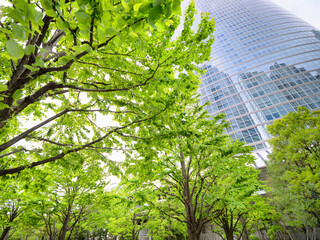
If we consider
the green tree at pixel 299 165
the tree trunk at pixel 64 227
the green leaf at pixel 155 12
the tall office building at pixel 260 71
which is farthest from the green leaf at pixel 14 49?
the tall office building at pixel 260 71

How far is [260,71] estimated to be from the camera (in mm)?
37875

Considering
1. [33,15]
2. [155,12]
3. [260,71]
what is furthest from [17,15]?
[260,71]

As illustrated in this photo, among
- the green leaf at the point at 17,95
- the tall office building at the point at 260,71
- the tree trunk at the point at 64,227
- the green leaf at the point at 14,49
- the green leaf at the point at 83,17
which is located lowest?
the tree trunk at the point at 64,227

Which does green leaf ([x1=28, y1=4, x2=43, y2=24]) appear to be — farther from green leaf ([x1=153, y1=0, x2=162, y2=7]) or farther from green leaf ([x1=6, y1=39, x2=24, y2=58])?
green leaf ([x1=153, y1=0, x2=162, y2=7])

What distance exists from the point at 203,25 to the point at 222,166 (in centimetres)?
442

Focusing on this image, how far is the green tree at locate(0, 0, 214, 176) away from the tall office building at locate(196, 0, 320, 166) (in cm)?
2430

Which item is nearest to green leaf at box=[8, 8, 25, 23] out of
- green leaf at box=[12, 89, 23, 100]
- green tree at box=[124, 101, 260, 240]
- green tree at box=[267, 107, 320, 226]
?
green leaf at box=[12, 89, 23, 100]

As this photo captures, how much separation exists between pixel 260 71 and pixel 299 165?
34186mm

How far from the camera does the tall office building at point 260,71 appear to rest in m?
31.4

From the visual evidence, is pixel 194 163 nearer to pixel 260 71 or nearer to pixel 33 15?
pixel 33 15

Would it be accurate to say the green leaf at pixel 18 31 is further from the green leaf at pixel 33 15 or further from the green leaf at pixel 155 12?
the green leaf at pixel 155 12

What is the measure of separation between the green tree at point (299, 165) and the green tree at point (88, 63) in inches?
426

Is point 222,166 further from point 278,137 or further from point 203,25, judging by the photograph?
point 278,137

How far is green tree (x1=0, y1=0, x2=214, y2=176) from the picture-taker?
1.08m
